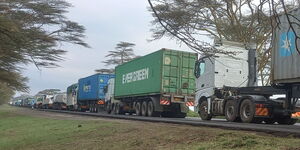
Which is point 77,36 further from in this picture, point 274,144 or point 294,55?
point 274,144

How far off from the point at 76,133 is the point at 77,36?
795cm

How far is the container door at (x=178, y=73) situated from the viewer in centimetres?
2325

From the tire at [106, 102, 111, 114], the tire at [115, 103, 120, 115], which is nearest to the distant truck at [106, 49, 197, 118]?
the tire at [115, 103, 120, 115]

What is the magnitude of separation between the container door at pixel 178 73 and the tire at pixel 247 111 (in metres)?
8.66

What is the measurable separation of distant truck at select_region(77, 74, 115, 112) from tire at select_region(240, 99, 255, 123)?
22912mm

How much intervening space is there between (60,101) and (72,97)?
6.52 m

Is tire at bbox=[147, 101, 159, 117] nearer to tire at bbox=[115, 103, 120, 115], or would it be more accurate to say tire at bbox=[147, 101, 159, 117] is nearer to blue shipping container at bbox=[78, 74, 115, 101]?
tire at bbox=[115, 103, 120, 115]

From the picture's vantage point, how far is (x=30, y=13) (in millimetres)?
17188

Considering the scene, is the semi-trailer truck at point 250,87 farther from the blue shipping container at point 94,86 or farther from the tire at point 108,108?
the blue shipping container at point 94,86

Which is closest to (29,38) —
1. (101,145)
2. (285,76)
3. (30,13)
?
(30,13)

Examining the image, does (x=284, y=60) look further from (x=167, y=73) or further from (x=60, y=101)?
(x=60, y=101)

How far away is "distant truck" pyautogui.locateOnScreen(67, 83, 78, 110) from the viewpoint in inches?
1875

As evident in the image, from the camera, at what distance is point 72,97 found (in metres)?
49.0

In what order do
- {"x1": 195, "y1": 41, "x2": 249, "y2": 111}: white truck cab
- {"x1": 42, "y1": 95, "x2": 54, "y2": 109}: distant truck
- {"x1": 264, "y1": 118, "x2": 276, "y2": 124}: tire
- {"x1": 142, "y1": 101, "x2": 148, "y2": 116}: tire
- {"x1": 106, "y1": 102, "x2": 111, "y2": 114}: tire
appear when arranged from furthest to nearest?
1. {"x1": 42, "y1": 95, "x2": 54, "y2": 109}: distant truck
2. {"x1": 106, "y1": 102, "x2": 111, "y2": 114}: tire
3. {"x1": 142, "y1": 101, "x2": 148, "y2": 116}: tire
4. {"x1": 195, "y1": 41, "x2": 249, "y2": 111}: white truck cab
5. {"x1": 264, "y1": 118, "x2": 276, "y2": 124}: tire
